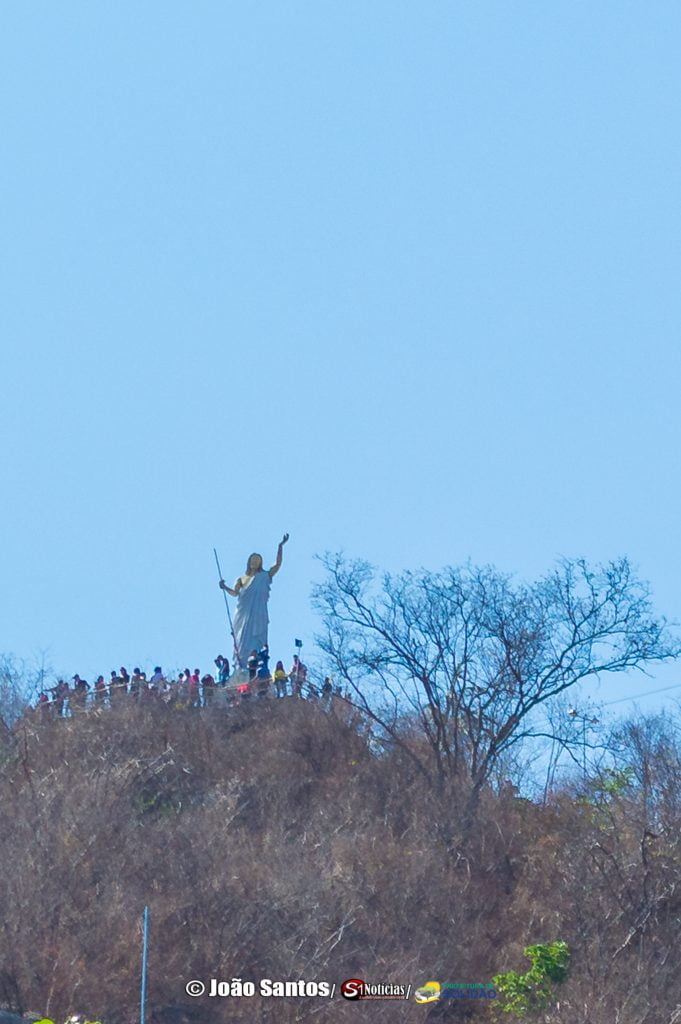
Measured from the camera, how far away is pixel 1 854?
87.5 feet

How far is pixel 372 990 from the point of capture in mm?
25062

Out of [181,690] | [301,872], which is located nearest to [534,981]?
[301,872]

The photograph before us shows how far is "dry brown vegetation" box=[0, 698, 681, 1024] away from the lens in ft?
81.6

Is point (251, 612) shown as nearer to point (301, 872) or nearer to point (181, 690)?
point (181, 690)

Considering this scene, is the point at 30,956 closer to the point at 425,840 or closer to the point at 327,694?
the point at 425,840

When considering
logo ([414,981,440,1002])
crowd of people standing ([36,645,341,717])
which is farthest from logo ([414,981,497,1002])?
crowd of people standing ([36,645,341,717])

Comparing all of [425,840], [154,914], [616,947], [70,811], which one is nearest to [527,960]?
[616,947]

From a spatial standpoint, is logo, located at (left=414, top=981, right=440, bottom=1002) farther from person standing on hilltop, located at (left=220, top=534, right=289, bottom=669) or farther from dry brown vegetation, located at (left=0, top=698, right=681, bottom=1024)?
person standing on hilltop, located at (left=220, top=534, right=289, bottom=669)

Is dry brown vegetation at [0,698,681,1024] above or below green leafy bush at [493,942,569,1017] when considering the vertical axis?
above

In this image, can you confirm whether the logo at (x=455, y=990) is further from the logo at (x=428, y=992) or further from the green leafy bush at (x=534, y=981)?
the green leafy bush at (x=534, y=981)

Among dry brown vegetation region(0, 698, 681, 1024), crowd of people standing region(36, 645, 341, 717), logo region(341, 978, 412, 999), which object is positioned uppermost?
crowd of people standing region(36, 645, 341, 717)

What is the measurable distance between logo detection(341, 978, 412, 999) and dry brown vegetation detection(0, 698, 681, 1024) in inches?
7.3

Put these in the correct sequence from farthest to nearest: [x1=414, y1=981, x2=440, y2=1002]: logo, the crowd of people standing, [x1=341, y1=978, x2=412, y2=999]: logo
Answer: the crowd of people standing, [x1=414, y1=981, x2=440, y2=1002]: logo, [x1=341, y1=978, x2=412, y2=999]: logo

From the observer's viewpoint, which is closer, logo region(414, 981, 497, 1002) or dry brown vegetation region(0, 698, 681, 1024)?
dry brown vegetation region(0, 698, 681, 1024)
